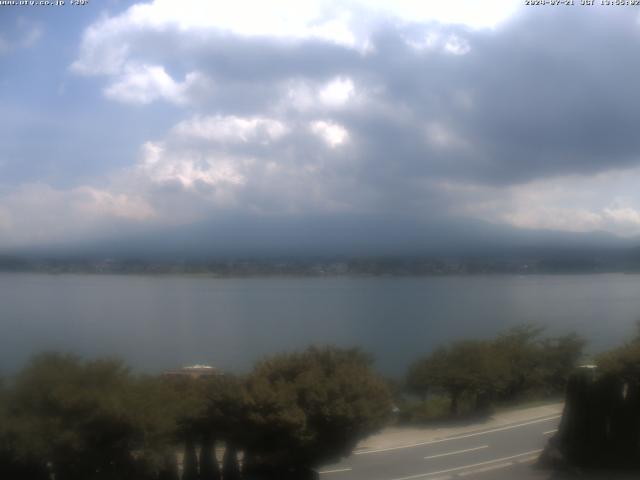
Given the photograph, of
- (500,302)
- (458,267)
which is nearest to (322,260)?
(458,267)

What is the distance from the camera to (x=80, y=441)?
8.27 metres

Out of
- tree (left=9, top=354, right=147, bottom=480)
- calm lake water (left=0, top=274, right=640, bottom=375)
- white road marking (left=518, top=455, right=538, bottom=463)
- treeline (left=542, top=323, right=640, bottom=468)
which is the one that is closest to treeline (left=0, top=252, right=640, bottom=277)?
calm lake water (left=0, top=274, right=640, bottom=375)

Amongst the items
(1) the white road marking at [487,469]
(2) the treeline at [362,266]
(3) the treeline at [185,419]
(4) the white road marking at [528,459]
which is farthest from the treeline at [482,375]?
(2) the treeline at [362,266]

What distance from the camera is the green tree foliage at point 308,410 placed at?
32.1 feet

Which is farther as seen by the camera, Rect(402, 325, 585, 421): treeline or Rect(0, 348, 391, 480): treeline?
Rect(402, 325, 585, 421): treeline

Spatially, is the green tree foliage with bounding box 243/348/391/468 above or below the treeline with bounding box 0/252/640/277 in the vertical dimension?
below

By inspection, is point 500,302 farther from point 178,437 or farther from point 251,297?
point 178,437

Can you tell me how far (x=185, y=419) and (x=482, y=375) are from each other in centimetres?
1219

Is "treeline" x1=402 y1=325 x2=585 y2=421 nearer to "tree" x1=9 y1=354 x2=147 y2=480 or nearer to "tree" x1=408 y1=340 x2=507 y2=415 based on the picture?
"tree" x1=408 y1=340 x2=507 y2=415

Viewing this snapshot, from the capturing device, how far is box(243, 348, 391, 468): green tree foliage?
9.80m

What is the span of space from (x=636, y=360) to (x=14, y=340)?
14.7 meters

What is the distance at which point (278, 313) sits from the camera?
3481 centimetres

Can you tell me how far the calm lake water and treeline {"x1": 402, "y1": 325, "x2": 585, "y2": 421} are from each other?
163cm

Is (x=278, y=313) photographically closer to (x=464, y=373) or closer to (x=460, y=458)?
(x=464, y=373)
